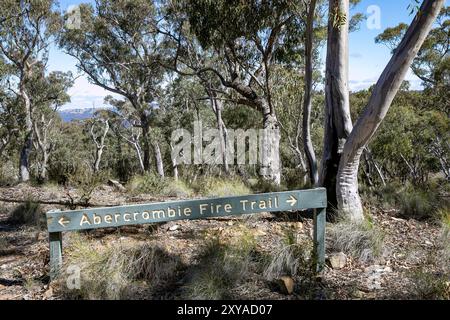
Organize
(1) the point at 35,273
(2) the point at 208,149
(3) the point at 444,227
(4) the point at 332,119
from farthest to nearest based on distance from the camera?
1. (2) the point at 208,149
2. (4) the point at 332,119
3. (3) the point at 444,227
4. (1) the point at 35,273

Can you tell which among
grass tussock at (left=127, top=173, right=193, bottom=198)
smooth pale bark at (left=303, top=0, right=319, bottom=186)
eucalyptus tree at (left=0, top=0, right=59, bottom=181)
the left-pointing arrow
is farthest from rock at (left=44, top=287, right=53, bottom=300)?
eucalyptus tree at (left=0, top=0, right=59, bottom=181)

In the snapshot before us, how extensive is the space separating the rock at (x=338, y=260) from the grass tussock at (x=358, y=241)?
0.74 ft

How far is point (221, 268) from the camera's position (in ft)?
12.0

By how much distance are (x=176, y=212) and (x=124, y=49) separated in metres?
18.4

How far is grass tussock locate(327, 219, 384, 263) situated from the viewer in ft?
13.7

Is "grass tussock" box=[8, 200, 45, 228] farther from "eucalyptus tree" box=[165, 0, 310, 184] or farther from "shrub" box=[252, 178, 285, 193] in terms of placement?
"eucalyptus tree" box=[165, 0, 310, 184]

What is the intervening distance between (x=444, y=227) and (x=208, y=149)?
20.2 m

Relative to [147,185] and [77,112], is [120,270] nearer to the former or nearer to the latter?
[147,185]

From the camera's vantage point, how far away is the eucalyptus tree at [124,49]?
18.6m

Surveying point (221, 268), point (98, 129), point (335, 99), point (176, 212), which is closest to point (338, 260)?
point (221, 268)

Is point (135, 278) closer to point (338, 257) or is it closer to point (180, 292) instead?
point (180, 292)

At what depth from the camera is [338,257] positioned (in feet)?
13.2

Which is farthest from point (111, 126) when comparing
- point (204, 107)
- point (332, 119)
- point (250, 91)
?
point (332, 119)

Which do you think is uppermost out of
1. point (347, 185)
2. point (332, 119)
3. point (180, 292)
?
point (332, 119)
